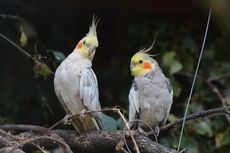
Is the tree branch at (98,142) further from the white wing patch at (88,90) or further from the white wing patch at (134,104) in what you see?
the white wing patch at (134,104)

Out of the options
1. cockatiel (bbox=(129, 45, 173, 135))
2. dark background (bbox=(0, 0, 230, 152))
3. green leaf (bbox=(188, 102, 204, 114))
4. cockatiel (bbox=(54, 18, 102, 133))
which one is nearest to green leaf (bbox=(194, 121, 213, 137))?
dark background (bbox=(0, 0, 230, 152))

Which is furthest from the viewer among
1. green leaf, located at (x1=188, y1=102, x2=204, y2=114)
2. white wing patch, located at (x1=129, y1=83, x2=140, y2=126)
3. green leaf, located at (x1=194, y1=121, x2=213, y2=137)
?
green leaf, located at (x1=188, y1=102, x2=204, y2=114)

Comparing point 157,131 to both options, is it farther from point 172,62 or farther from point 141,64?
point 172,62

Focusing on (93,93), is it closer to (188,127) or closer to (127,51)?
(188,127)

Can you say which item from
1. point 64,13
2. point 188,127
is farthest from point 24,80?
point 188,127

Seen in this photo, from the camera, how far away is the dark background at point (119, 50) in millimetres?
2395

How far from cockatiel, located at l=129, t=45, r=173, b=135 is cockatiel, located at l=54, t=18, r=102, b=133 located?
7.3 inches

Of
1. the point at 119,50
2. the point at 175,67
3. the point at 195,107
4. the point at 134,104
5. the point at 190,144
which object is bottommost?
the point at 190,144

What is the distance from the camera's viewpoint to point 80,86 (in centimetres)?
152

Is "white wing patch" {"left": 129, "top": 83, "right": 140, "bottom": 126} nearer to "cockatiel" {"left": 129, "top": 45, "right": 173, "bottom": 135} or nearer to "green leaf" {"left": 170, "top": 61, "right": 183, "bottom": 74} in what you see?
"cockatiel" {"left": 129, "top": 45, "right": 173, "bottom": 135}

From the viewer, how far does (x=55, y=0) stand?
10.9 ft

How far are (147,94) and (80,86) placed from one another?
→ 1.04 ft

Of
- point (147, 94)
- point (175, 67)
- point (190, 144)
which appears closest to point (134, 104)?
point (147, 94)

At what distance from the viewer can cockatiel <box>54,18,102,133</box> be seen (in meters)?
1.52
